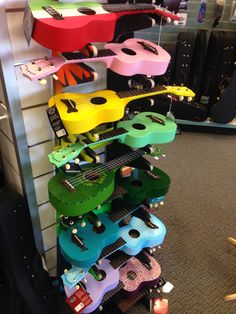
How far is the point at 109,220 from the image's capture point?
1.22m

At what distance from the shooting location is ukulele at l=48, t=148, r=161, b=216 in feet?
3.11

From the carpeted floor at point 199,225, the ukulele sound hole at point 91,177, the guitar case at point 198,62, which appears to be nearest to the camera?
the ukulele sound hole at point 91,177

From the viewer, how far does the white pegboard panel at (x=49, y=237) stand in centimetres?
138

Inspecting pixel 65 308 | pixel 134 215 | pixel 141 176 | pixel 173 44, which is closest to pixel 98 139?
pixel 141 176

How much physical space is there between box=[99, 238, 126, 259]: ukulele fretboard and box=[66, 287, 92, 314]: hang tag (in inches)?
6.7

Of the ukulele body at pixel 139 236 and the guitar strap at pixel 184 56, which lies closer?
the ukulele body at pixel 139 236

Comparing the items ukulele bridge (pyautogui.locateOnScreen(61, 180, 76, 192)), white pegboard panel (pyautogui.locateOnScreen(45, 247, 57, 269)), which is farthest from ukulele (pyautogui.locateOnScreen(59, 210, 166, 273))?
white pegboard panel (pyautogui.locateOnScreen(45, 247, 57, 269))

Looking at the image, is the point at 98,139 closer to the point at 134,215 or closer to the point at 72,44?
the point at 72,44

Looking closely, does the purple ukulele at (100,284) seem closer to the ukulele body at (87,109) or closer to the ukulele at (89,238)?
the ukulele at (89,238)

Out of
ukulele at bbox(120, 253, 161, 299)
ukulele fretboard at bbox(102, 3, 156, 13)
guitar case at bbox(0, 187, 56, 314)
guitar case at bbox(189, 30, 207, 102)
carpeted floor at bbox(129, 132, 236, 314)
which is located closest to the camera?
ukulele fretboard at bbox(102, 3, 156, 13)

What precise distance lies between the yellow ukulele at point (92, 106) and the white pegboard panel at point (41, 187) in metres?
0.40

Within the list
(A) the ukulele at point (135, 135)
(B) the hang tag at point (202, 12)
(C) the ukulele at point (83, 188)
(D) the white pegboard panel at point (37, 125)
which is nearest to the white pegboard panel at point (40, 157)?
(D) the white pegboard panel at point (37, 125)

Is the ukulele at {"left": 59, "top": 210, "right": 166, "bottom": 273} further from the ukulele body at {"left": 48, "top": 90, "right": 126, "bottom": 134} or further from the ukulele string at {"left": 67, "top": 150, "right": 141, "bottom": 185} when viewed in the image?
the ukulele body at {"left": 48, "top": 90, "right": 126, "bottom": 134}

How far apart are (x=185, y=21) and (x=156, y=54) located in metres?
2.10
